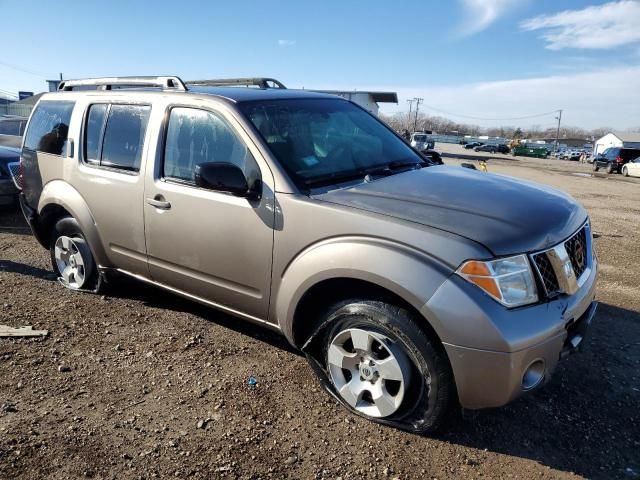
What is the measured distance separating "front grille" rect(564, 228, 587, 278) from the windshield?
1346 mm

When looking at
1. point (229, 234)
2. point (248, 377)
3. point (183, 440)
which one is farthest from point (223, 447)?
point (229, 234)

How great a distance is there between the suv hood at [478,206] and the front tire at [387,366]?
1.75ft

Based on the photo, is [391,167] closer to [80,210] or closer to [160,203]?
[160,203]

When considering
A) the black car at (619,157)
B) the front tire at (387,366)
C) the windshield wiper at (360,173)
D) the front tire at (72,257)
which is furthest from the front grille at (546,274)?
the black car at (619,157)

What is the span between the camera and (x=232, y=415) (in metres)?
2.88

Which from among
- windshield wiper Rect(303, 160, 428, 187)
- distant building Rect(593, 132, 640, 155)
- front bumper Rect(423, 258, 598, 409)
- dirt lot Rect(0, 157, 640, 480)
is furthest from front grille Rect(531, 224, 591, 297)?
distant building Rect(593, 132, 640, 155)

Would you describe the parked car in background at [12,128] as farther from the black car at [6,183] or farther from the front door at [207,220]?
the front door at [207,220]

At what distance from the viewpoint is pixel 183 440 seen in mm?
2662

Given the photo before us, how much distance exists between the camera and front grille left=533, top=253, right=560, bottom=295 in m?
2.49

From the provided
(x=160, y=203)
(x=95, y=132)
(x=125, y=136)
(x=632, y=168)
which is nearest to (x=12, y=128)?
(x=95, y=132)

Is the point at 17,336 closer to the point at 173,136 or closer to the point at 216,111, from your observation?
the point at 173,136

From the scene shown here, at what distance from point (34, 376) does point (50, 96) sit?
9.45 ft

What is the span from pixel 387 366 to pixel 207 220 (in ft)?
4.96

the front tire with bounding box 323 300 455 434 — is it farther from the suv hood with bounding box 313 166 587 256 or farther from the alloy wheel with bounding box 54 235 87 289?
the alloy wheel with bounding box 54 235 87 289
